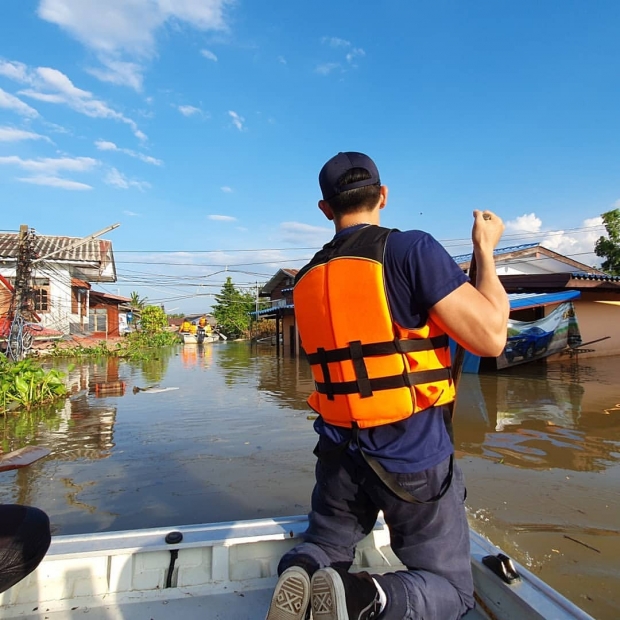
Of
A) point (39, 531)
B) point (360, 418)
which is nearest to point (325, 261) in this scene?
point (360, 418)

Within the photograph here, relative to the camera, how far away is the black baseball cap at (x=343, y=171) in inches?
59.2

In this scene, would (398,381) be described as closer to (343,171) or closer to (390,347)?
(390,347)

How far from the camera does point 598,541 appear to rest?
2840 millimetres

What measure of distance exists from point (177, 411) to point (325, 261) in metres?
6.75

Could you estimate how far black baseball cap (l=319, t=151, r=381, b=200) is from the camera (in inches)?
59.2

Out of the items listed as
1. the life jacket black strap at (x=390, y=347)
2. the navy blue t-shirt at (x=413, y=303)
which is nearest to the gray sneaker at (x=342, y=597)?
the navy blue t-shirt at (x=413, y=303)

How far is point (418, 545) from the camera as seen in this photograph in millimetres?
1323

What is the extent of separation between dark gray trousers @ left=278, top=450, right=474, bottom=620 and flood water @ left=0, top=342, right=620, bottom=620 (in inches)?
56.3

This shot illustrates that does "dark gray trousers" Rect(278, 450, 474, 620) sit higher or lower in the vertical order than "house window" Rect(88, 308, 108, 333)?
lower

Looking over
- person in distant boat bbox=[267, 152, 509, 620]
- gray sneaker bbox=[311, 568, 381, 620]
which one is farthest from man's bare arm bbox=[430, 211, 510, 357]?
gray sneaker bbox=[311, 568, 381, 620]

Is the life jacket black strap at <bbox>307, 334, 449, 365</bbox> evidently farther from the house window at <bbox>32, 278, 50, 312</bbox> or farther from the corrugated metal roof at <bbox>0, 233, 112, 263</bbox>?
the house window at <bbox>32, 278, 50, 312</bbox>

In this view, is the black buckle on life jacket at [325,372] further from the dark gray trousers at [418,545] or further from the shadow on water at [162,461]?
the shadow on water at [162,461]

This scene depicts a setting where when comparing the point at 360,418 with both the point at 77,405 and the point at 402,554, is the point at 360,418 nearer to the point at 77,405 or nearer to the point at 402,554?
the point at 402,554

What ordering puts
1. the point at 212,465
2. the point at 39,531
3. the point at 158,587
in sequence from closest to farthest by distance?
1. the point at 39,531
2. the point at 158,587
3. the point at 212,465
